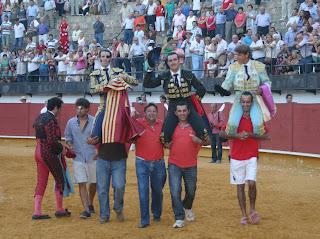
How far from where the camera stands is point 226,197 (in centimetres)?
1052

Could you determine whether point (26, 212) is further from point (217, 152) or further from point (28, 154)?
point (28, 154)

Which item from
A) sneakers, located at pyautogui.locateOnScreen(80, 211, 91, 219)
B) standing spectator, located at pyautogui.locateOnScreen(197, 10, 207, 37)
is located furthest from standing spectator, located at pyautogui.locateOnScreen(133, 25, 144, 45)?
sneakers, located at pyautogui.locateOnScreen(80, 211, 91, 219)

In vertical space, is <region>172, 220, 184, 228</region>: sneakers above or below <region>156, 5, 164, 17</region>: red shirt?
below

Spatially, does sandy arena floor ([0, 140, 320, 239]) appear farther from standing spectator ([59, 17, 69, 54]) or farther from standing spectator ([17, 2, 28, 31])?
standing spectator ([17, 2, 28, 31])

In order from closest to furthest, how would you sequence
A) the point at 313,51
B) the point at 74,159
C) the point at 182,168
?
the point at 182,168
the point at 74,159
the point at 313,51

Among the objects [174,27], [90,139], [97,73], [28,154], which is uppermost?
[174,27]

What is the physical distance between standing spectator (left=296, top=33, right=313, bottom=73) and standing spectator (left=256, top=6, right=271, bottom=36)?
7.02ft

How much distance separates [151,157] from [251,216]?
1.33 meters

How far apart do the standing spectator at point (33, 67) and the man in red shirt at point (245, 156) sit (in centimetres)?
1673

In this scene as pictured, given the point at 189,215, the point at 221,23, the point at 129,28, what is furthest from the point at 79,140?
the point at 129,28

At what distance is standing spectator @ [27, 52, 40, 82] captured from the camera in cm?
2417

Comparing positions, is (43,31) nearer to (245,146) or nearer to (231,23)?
(231,23)

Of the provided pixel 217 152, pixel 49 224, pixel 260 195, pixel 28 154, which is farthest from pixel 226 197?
pixel 28 154

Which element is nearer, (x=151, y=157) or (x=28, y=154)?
(x=151, y=157)
